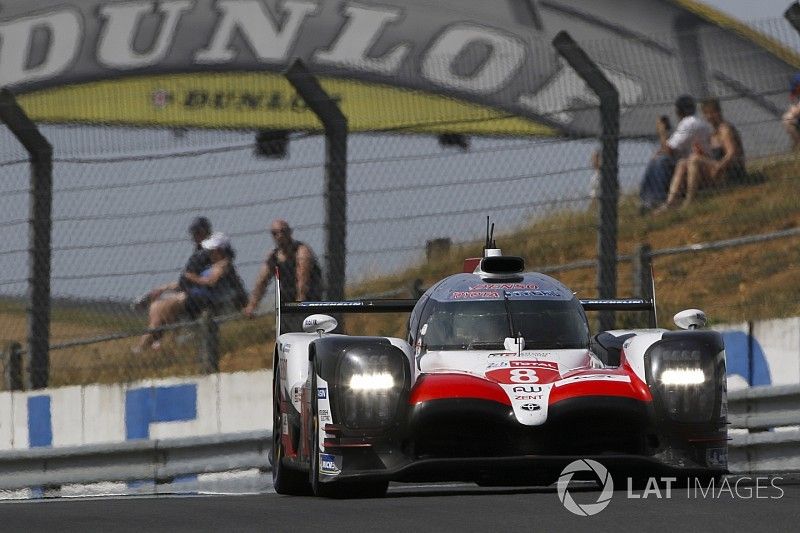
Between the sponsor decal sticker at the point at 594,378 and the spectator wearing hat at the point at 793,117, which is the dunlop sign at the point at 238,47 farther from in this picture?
the sponsor decal sticker at the point at 594,378

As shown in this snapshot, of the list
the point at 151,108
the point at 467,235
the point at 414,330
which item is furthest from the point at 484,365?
the point at 151,108

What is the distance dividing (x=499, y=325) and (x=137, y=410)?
373 centimetres

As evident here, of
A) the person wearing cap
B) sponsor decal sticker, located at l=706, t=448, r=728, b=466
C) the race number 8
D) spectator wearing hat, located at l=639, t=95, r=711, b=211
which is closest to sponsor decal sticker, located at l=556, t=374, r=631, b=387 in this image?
the race number 8

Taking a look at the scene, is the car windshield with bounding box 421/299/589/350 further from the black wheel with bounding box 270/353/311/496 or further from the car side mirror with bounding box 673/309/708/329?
the black wheel with bounding box 270/353/311/496

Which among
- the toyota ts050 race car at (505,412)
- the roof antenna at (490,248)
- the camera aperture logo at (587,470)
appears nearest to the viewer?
the camera aperture logo at (587,470)

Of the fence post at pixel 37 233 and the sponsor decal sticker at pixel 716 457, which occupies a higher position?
the fence post at pixel 37 233

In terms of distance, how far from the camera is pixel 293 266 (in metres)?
11.3

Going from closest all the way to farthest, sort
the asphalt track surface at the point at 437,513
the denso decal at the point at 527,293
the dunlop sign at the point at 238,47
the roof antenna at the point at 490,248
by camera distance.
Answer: the asphalt track surface at the point at 437,513
the denso decal at the point at 527,293
the roof antenna at the point at 490,248
the dunlop sign at the point at 238,47

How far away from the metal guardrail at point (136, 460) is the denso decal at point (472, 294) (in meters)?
1.48

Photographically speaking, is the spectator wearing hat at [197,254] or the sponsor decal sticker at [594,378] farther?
the spectator wearing hat at [197,254]

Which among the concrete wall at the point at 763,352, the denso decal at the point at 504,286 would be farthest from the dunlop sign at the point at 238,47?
the denso decal at the point at 504,286

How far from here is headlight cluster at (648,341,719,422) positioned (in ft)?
25.0

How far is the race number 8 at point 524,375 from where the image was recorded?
7.63 m
